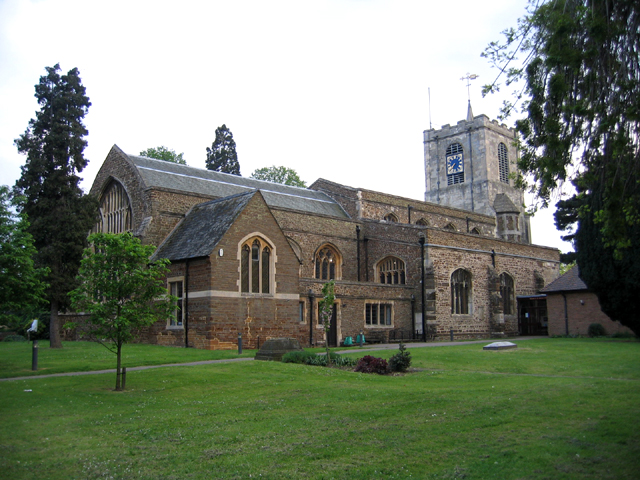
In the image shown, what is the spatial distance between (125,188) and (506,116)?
81.9ft

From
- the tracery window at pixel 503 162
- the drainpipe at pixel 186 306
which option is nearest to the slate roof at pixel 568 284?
the drainpipe at pixel 186 306

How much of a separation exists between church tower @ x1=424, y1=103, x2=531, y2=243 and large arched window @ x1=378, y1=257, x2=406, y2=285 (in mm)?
29781

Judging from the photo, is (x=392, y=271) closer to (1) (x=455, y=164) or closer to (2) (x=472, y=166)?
(2) (x=472, y=166)

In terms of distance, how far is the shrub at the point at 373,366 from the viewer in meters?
16.5

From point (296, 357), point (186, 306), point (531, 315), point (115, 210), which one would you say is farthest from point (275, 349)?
point (531, 315)

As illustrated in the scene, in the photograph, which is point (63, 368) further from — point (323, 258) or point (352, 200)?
point (352, 200)

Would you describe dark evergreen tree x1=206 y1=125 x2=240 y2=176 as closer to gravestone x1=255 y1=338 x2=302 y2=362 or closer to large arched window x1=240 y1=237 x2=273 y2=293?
large arched window x1=240 y1=237 x2=273 y2=293

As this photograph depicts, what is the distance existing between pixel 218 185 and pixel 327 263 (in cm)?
809

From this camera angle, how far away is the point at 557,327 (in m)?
33.6

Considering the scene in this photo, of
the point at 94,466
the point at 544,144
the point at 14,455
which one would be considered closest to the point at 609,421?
the point at 544,144

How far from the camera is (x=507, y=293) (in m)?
38.6

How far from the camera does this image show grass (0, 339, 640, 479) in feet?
25.2

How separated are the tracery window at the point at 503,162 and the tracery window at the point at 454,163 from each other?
4236 mm

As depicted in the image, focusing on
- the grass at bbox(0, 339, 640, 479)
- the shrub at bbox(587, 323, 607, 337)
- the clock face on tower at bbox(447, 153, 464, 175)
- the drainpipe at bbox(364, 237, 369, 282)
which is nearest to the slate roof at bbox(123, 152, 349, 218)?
the drainpipe at bbox(364, 237, 369, 282)
